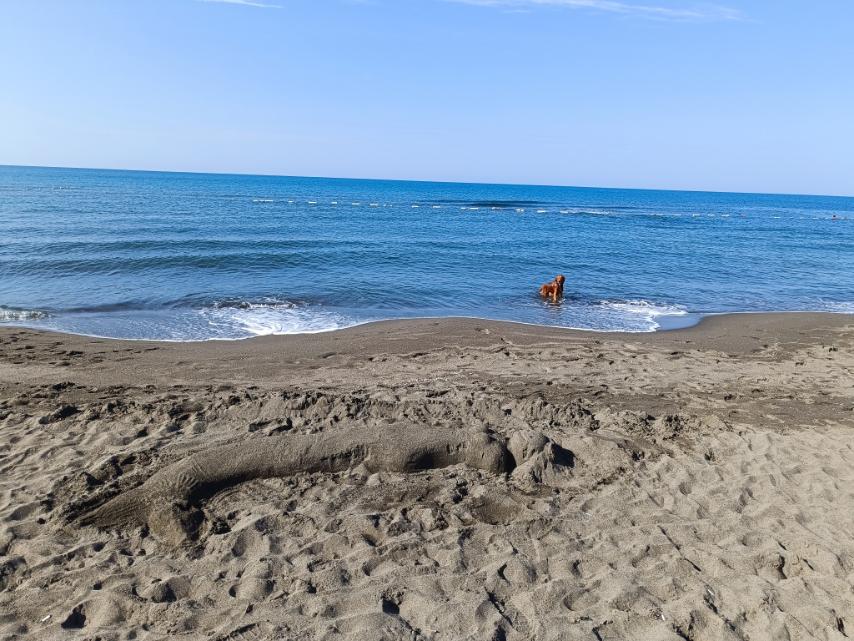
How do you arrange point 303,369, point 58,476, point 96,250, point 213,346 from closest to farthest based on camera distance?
1. point 58,476
2. point 303,369
3. point 213,346
4. point 96,250

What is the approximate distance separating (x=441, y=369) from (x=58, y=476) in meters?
5.70

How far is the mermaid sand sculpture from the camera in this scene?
15.8 feet

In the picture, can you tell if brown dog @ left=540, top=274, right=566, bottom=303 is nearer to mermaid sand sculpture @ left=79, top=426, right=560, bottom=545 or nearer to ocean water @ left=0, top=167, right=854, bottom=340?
ocean water @ left=0, top=167, right=854, bottom=340

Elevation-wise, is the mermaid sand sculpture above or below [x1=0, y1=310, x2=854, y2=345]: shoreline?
above

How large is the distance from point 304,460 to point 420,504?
1.36 m

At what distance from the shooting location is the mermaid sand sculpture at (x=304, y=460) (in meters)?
4.83

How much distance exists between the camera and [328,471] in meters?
5.67

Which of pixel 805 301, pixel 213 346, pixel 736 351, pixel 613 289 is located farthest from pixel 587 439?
pixel 805 301

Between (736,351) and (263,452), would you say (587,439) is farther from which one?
(736,351)

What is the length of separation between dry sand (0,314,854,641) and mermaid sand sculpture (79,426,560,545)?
0.02m

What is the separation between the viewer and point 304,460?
18.6 ft

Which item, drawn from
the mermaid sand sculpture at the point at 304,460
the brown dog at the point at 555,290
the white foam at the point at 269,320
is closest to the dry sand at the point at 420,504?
the mermaid sand sculpture at the point at 304,460

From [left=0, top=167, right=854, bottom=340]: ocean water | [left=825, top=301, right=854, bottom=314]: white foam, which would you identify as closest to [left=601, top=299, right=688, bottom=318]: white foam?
[left=0, top=167, right=854, bottom=340]: ocean water

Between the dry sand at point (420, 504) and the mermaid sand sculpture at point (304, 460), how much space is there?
0.02 meters
